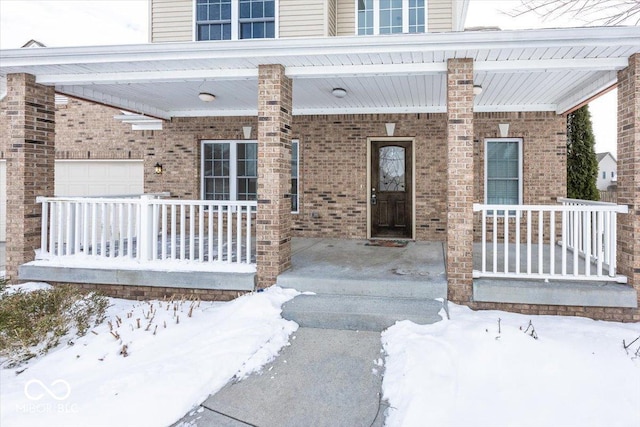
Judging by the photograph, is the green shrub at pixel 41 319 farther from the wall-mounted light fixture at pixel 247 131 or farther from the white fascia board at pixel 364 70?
the wall-mounted light fixture at pixel 247 131

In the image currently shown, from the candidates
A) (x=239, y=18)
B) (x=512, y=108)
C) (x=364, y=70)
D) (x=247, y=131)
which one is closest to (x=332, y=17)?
(x=239, y=18)

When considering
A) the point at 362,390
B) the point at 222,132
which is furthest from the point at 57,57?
the point at 362,390

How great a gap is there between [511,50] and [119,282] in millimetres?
5750

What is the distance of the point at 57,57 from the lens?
555 cm

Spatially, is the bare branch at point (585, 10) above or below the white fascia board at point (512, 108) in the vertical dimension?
above

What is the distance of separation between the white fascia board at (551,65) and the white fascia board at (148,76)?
2963mm

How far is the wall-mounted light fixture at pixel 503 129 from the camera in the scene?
8500mm

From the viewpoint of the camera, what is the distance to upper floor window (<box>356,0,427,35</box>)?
27.2 feet

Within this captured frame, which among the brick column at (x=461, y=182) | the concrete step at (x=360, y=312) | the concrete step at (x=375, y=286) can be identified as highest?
the brick column at (x=461, y=182)

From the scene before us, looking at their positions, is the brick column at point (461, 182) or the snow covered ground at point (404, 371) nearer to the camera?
the snow covered ground at point (404, 371)

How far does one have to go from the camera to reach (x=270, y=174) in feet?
18.1

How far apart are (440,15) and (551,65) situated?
12.0ft

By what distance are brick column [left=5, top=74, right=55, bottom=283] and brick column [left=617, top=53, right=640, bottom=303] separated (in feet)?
25.4

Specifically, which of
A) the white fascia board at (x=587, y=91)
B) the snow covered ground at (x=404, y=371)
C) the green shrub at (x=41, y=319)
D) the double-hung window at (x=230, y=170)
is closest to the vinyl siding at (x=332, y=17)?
the double-hung window at (x=230, y=170)
